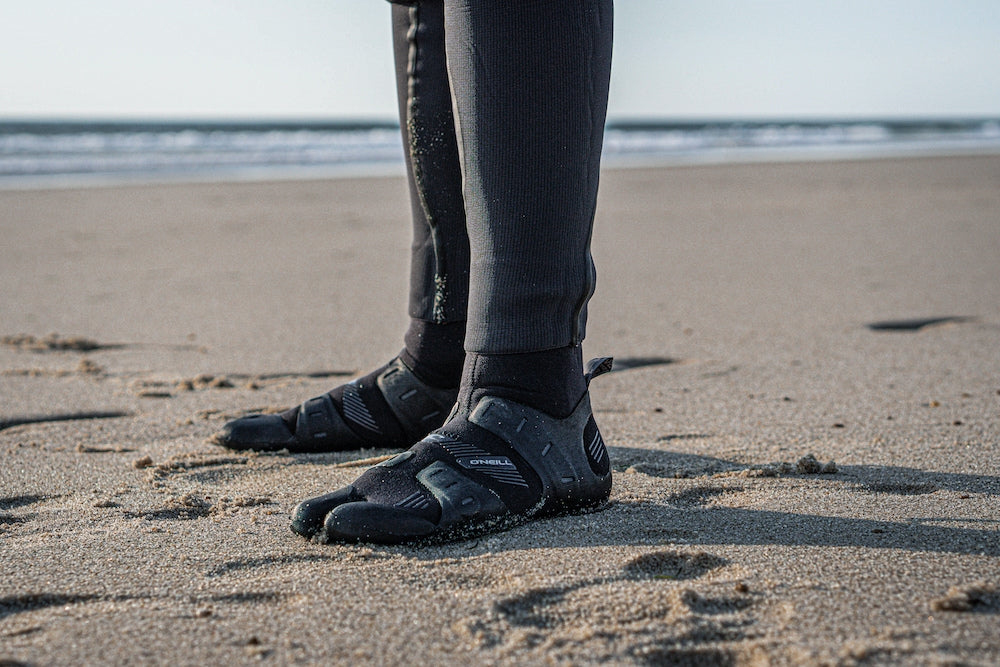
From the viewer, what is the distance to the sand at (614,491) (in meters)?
0.89

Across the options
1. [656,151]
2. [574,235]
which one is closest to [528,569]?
[574,235]

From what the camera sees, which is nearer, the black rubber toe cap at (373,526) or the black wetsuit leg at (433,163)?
the black rubber toe cap at (373,526)

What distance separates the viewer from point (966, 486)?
135cm

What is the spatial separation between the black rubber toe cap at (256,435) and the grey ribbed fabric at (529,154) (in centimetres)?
55

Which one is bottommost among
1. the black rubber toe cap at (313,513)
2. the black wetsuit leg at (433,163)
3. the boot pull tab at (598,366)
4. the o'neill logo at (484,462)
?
the black rubber toe cap at (313,513)

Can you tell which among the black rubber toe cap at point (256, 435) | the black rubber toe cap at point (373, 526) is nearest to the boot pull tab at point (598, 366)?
the black rubber toe cap at point (373, 526)

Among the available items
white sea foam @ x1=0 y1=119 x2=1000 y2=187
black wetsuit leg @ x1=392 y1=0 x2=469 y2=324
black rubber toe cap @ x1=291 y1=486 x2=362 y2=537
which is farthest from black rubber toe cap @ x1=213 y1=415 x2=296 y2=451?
white sea foam @ x1=0 y1=119 x2=1000 y2=187

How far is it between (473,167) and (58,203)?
22.5 feet

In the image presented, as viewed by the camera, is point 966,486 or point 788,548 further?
point 966,486

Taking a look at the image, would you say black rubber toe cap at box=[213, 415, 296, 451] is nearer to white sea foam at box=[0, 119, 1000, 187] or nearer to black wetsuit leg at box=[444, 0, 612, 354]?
black wetsuit leg at box=[444, 0, 612, 354]

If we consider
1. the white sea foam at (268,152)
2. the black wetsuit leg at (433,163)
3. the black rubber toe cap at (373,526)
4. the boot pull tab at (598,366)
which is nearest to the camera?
the black rubber toe cap at (373,526)

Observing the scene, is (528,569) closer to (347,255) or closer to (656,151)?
(347,255)

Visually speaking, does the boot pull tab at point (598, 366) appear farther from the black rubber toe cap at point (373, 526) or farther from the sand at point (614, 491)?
the black rubber toe cap at point (373, 526)

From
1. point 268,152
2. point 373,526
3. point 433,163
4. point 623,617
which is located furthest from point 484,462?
point 268,152
